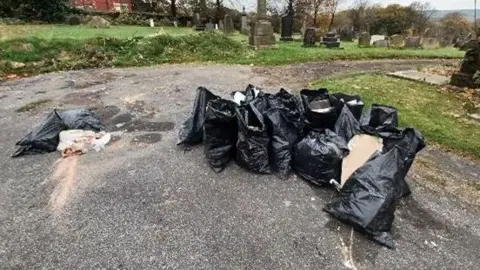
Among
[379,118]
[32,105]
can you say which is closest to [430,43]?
[379,118]

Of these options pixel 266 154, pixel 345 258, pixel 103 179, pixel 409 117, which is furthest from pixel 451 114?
pixel 103 179

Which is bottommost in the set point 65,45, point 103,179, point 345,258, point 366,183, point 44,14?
point 345,258

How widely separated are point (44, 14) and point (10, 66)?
1040 centimetres

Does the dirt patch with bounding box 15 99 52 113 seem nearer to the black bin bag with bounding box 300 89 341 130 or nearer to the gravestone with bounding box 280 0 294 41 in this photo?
the black bin bag with bounding box 300 89 341 130

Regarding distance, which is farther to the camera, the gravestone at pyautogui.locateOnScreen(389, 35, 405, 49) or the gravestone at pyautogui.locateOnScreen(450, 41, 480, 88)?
the gravestone at pyautogui.locateOnScreen(389, 35, 405, 49)

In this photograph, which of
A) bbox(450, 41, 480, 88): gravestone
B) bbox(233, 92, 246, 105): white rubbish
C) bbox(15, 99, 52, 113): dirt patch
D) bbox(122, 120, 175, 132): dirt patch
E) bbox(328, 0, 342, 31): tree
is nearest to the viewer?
bbox(233, 92, 246, 105): white rubbish

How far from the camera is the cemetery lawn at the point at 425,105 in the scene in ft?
14.3

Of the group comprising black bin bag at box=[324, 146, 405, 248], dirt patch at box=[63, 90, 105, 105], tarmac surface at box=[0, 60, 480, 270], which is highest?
dirt patch at box=[63, 90, 105, 105]

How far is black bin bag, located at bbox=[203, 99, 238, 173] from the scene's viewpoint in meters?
3.34

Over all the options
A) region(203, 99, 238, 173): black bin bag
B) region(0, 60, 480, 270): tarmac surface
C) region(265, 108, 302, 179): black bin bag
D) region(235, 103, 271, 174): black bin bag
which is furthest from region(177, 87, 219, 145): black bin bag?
region(265, 108, 302, 179): black bin bag

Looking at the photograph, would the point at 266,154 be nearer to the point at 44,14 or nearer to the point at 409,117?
the point at 409,117

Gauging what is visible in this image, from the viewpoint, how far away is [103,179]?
10.5ft

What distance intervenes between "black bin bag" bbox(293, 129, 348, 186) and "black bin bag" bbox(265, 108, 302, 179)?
0.29 feet

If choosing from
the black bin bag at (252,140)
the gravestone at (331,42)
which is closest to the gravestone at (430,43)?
the gravestone at (331,42)
